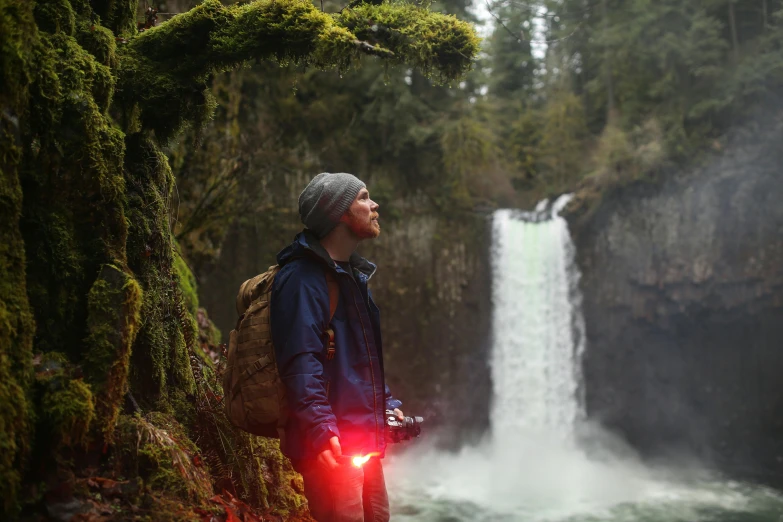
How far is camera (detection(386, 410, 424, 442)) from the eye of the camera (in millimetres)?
3115

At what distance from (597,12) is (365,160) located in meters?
9.80

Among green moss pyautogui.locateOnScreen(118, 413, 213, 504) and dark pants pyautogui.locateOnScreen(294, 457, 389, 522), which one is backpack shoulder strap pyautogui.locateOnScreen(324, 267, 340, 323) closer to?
dark pants pyautogui.locateOnScreen(294, 457, 389, 522)

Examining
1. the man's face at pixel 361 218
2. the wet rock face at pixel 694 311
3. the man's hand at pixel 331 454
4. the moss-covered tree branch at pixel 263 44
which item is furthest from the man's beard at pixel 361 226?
the wet rock face at pixel 694 311

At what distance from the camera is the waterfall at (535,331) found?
15.9 m

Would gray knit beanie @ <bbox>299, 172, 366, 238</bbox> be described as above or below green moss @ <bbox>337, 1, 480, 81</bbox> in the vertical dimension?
below

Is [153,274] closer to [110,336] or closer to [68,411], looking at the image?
[110,336]

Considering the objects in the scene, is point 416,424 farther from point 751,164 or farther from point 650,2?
point 650,2

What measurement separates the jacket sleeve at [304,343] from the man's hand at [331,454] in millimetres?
21

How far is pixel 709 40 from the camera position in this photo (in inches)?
628

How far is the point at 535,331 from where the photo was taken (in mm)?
16156

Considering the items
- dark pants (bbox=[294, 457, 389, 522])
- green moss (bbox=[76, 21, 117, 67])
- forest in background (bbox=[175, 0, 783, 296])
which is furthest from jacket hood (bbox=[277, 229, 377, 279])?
forest in background (bbox=[175, 0, 783, 296])

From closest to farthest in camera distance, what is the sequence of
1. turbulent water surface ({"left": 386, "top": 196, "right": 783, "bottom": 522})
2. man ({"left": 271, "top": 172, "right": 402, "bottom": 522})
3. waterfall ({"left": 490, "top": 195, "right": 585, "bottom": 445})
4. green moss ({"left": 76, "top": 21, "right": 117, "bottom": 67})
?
1. man ({"left": 271, "top": 172, "right": 402, "bottom": 522})
2. green moss ({"left": 76, "top": 21, "right": 117, "bottom": 67})
3. turbulent water surface ({"left": 386, "top": 196, "right": 783, "bottom": 522})
4. waterfall ({"left": 490, "top": 195, "right": 585, "bottom": 445})

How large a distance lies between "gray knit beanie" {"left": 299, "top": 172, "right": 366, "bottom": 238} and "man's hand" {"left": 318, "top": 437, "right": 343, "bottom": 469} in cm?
100

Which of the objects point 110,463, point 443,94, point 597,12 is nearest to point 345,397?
→ point 110,463
